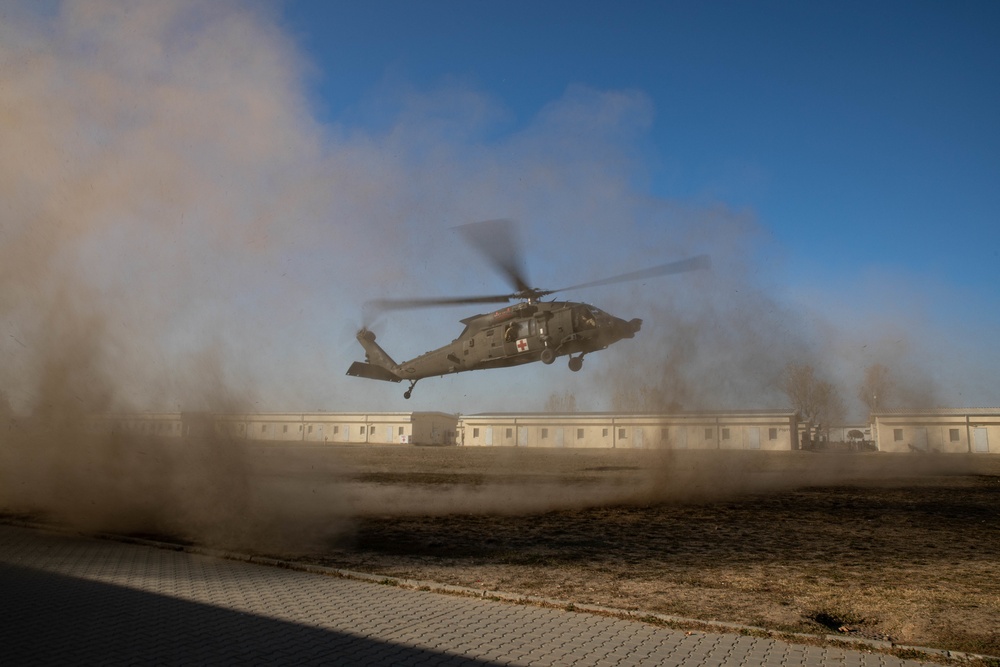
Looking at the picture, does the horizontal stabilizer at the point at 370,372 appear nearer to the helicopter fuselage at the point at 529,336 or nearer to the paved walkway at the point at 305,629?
the helicopter fuselage at the point at 529,336

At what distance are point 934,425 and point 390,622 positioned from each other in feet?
180

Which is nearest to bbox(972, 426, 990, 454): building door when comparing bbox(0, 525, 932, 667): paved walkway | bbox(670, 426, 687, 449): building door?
bbox(670, 426, 687, 449): building door

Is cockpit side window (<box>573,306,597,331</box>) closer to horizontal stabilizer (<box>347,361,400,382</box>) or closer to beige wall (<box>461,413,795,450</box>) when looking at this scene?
horizontal stabilizer (<box>347,361,400,382</box>)

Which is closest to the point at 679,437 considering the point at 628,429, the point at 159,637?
the point at 159,637

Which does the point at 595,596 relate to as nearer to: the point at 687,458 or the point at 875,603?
the point at 875,603

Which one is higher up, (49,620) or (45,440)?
(45,440)

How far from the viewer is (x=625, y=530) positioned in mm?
14555

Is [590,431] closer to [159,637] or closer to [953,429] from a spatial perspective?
[953,429]

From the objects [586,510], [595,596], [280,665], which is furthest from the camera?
[586,510]

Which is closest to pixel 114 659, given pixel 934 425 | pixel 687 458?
pixel 687 458

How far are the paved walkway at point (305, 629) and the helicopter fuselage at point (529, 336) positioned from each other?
10.1 meters

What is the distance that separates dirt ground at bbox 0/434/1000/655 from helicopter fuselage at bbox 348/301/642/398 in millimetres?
4449

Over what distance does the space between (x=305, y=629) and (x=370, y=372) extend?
1714cm

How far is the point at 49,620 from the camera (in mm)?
7238
